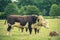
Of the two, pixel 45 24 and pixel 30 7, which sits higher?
pixel 30 7

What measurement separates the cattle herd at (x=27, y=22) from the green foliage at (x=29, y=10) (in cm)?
5

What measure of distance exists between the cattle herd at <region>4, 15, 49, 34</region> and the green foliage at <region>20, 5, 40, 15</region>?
48 mm

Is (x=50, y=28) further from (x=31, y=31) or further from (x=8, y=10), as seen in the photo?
(x=8, y=10)

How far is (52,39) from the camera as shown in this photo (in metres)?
2.46

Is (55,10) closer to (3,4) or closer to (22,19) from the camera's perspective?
(22,19)

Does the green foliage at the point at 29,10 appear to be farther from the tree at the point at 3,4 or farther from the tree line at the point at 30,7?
the tree at the point at 3,4

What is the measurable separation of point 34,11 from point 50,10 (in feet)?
0.43

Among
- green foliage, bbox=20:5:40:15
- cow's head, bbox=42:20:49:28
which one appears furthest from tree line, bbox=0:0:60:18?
cow's head, bbox=42:20:49:28

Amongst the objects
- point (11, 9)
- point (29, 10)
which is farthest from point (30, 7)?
point (11, 9)

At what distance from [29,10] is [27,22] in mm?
189

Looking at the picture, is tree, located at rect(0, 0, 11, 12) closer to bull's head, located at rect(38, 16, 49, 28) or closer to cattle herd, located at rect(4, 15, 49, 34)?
cattle herd, located at rect(4, 15, 49, 34)

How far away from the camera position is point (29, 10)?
8.14ft

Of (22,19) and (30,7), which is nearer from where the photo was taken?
(30,7)

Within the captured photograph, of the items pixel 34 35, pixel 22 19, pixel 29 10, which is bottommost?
pixel 34 35
